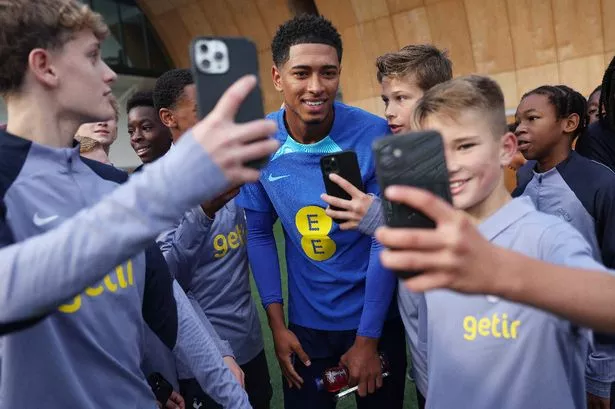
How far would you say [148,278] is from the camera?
4.70ft

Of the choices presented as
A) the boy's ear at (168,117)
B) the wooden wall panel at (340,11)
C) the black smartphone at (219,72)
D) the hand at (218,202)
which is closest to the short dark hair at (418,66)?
the hand at (218,202)

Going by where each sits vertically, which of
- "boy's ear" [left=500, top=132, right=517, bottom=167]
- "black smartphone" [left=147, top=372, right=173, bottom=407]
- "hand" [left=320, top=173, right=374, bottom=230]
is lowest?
"black smartphone" [left=147, top=372, right=173, bottom=407]

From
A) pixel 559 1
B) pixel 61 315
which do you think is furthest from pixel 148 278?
pixel 559 1

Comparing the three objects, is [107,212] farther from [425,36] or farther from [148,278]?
[425,36]

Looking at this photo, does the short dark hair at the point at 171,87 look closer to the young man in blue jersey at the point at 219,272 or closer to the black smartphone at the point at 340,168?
the young man in blue jersey at the point at 219,272

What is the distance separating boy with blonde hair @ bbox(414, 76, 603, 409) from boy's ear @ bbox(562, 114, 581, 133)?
1539 millimetres

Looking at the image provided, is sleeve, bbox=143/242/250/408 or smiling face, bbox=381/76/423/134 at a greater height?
smiling face, bbox=381/76/423/134

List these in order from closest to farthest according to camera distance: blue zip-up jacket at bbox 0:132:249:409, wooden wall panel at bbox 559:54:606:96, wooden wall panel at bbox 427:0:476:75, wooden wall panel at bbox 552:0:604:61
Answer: blue zip-up jacket at bbox 0:132:249:409 → wooden wall panel at bbox 552:0:604:61 → wooden wall panel at bbox 559:54:606:96 → wooden wall panel at bbox 427:0:476:75

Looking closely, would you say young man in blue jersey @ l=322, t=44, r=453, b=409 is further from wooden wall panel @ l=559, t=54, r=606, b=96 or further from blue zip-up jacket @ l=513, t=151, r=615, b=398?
wooden wall panel @ l=559, t=54, r=606, b=96

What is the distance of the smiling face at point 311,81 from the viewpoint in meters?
2.23

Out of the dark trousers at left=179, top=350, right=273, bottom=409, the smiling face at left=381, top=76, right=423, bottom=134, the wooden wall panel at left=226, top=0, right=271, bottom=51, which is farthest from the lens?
the wooden wall panel at left=226, top=0, right=271, bottom=51

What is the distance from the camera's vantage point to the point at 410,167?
78 centimetres

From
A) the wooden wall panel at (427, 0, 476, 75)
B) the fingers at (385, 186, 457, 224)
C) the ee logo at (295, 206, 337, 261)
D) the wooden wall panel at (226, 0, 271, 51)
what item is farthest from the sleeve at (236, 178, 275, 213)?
the wooden wall panel at (226, 0, 271, 51)

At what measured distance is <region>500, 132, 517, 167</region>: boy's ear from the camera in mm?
1473
